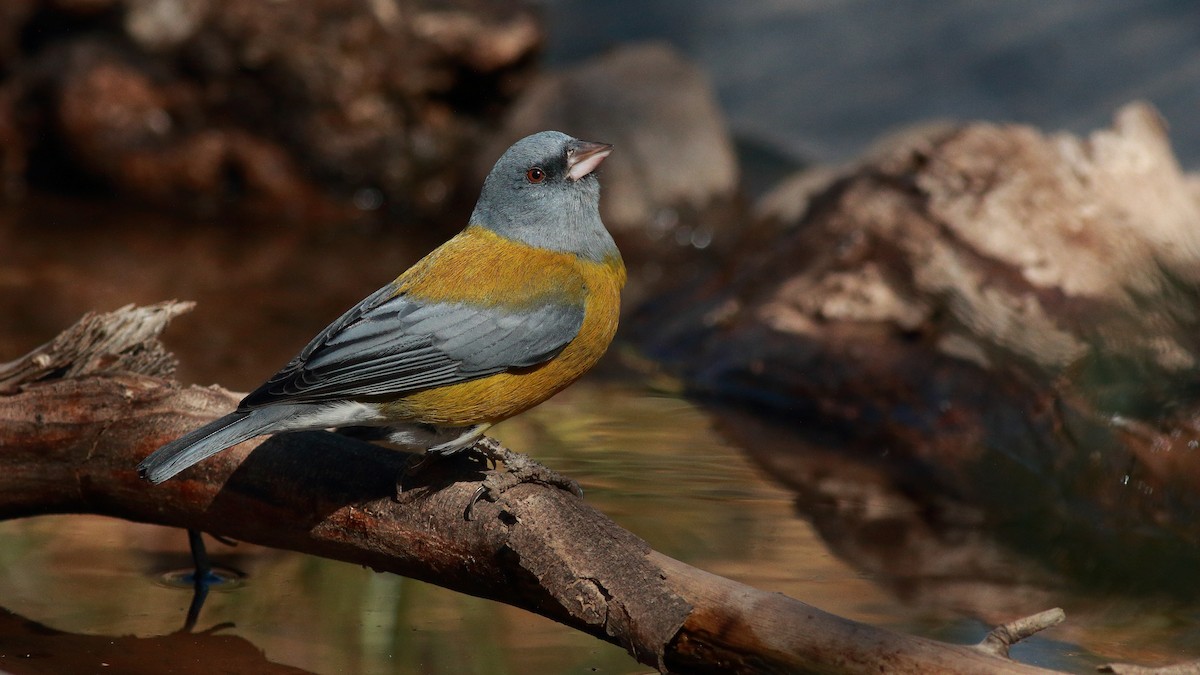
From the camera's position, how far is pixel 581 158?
4.05m

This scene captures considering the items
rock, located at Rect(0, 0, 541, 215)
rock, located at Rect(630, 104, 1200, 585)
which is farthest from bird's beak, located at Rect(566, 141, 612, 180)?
rock, located at Rect(0, 0, 541, 215)

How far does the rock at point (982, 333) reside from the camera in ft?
16.6

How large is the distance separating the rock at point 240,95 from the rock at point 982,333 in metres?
3.58

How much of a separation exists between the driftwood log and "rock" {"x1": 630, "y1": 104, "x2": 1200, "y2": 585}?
5.96ft

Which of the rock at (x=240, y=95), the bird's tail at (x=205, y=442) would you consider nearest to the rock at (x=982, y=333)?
the bird's tail at (x=205, y=442)

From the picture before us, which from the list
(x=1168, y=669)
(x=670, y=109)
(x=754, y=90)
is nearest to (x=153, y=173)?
(x=670, y=109)

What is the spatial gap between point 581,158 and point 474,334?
701 mm

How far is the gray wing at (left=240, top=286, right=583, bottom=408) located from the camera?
3.52 meters

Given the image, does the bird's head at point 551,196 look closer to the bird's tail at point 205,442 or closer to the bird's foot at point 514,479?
the bird's foot at point 514,479

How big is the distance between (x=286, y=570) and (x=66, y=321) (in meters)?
3.08

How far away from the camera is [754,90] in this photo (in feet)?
40.6

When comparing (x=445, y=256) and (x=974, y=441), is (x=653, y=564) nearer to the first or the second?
(x=445, y=256)

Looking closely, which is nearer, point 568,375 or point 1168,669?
point 1168,669

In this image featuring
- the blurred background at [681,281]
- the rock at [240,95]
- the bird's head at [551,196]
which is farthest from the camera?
the rock at [240,95]
